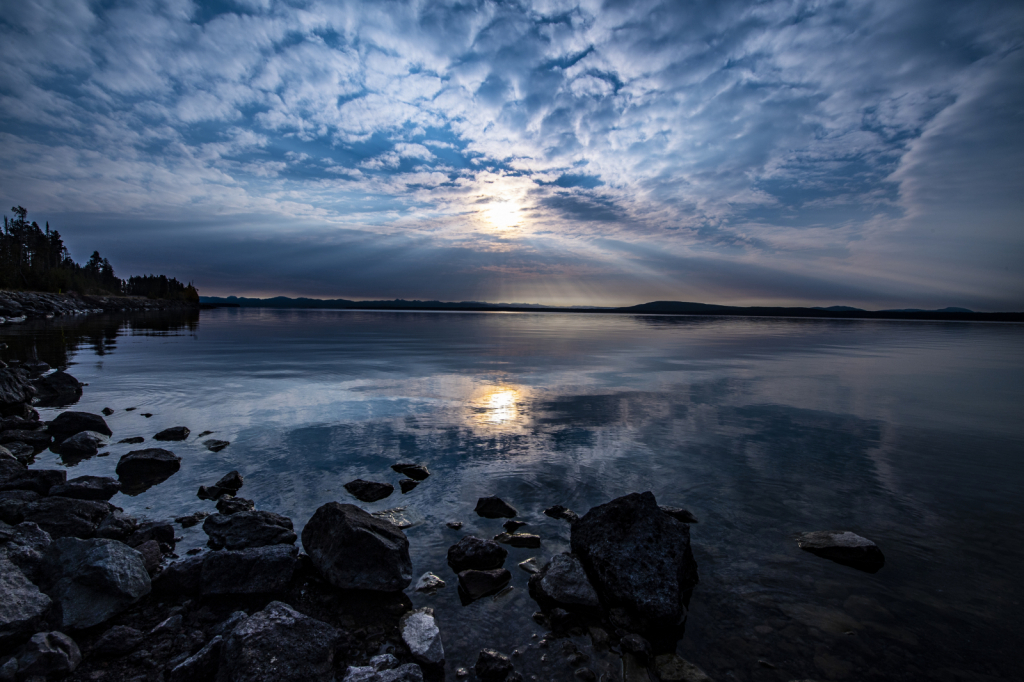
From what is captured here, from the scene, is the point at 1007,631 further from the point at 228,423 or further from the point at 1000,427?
the point at 228,423

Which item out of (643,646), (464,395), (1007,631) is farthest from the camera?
(464,395)

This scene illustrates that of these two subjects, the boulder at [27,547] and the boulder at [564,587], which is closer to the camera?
the boulder at [27,547]

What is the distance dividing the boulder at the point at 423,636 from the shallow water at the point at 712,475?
166 millimetres

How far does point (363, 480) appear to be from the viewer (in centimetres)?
730

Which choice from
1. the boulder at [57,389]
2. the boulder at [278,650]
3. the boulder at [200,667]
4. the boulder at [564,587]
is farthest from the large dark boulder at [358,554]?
the boulder at [57,389]

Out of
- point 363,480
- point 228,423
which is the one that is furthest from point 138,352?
point 363,480

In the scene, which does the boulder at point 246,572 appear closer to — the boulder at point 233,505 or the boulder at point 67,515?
the boulder at point 233,505

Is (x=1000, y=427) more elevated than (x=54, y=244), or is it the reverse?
A: (x=54, y=244)

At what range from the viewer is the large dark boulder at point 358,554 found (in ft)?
15.4

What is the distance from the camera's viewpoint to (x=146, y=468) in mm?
7742

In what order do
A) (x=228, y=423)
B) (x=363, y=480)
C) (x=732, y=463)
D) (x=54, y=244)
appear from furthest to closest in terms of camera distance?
(x=54, y=244) → (x=228, y=423) → (x=732, y=463) → (x=363, y=480)

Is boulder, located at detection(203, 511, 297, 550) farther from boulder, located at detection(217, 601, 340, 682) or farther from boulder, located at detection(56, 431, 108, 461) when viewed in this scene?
boulder, located at detection(56, 431, 108, 461)

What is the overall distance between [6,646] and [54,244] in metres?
168

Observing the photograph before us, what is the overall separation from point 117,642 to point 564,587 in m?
4.03
